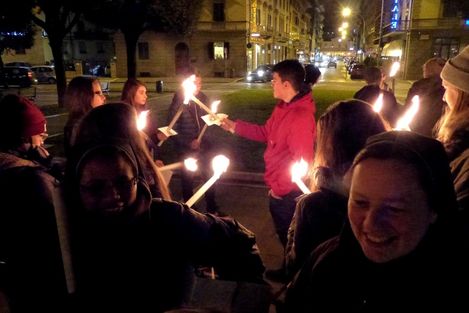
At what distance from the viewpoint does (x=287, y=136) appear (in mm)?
3818

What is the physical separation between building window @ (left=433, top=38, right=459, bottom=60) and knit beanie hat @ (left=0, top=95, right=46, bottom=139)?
144 feet

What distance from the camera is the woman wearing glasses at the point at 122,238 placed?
65.8 inches

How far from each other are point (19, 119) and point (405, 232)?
95.6 inches

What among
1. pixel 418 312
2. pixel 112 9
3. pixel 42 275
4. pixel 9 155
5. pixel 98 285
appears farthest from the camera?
pixel 112 9

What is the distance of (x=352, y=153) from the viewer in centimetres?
248

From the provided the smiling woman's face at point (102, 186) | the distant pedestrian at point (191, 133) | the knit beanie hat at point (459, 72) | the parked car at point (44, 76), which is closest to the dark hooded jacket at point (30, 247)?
the smiling woman's face at point (102, 186)

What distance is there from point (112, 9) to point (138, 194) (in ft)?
91.4

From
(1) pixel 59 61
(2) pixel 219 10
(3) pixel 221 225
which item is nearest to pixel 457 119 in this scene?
(3) pixel 221 225

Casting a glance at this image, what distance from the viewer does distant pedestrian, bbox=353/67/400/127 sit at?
5977 mm

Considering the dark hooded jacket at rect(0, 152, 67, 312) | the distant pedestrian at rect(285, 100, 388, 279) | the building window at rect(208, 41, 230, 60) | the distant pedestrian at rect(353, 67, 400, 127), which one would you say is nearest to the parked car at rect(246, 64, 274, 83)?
the building window at rect(208, 41, 230, 60)

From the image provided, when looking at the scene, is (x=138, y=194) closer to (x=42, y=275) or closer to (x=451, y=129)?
(x=42, y=275)

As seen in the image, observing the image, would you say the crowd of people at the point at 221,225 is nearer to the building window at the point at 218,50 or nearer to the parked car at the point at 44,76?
the parked car at the point at 44,76

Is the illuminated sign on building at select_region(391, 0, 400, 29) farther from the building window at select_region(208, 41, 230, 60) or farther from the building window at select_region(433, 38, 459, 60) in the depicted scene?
the building window at select_region(208, 41, 230, 60)

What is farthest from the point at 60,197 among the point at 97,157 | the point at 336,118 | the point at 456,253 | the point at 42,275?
the point at 336,118
